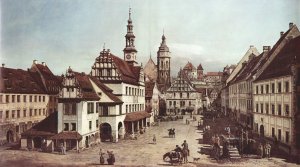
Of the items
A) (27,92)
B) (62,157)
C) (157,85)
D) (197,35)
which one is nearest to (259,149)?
(197,35)

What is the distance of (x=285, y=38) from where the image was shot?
51.0ft

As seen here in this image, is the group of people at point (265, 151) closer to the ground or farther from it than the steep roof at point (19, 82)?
closer to the ground

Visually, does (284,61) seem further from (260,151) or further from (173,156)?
(173,156)

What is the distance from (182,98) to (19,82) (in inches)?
724

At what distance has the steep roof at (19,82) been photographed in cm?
1432

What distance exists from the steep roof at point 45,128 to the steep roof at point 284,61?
902 centimetres

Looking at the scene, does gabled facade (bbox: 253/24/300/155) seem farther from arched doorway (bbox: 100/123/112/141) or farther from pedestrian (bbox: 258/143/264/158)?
arched doorway (bbox: 100/123/112/141)

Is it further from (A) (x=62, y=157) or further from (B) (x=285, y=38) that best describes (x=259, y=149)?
(A) (x=62, y=157)

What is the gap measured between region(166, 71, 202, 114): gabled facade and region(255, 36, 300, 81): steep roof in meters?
15.9

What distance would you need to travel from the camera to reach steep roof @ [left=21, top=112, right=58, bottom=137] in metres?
14.9

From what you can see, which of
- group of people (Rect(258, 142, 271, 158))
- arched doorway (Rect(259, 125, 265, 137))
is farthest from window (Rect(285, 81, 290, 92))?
arched doorway (Rect(259, 125, 265, 137))

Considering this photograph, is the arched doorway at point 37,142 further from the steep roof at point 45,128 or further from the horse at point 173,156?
the horse at point 173,156

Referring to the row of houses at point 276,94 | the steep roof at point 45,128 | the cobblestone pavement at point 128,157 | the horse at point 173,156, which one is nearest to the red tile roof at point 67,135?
the steep roof at point 45,128

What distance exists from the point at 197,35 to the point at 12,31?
21.1ft
